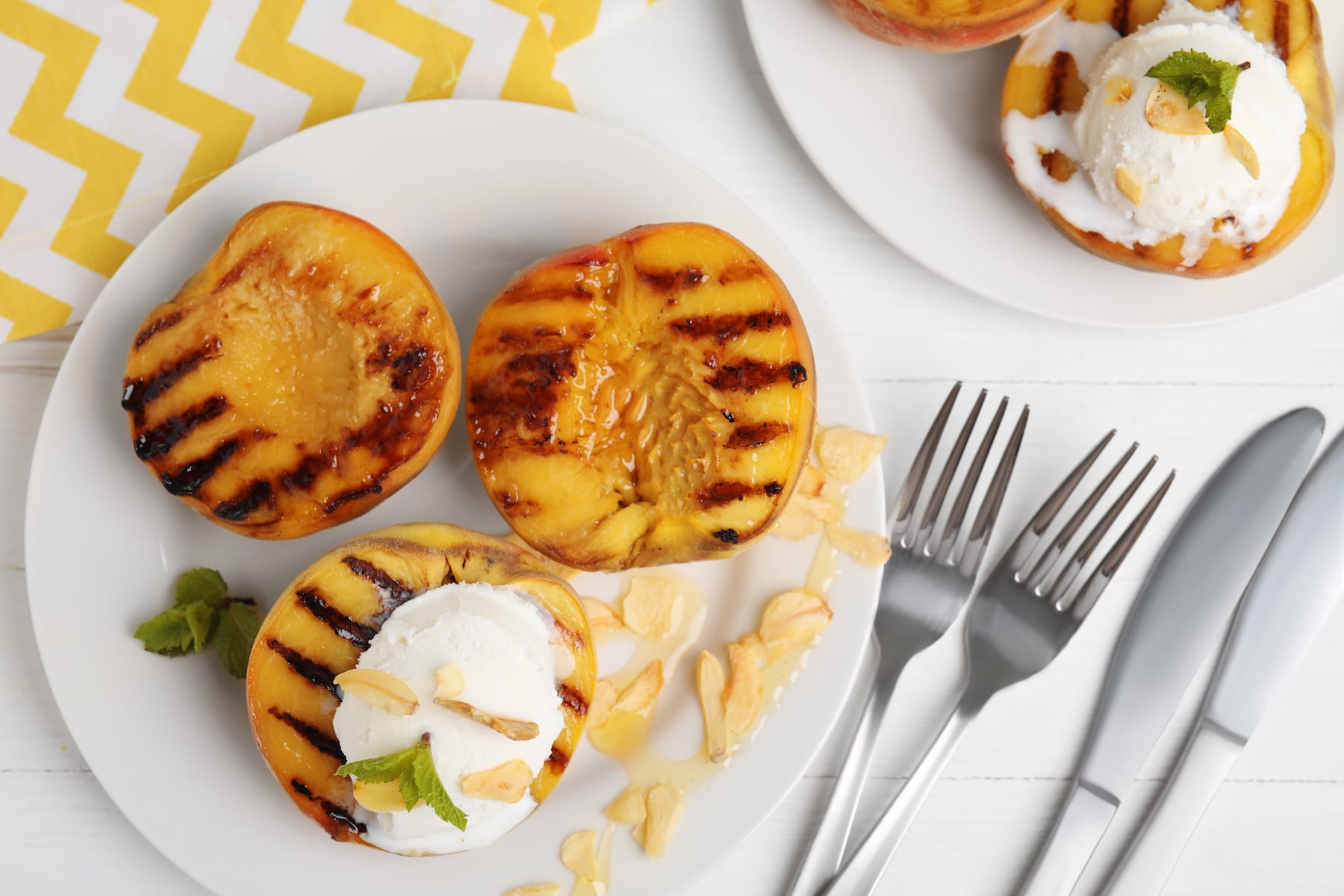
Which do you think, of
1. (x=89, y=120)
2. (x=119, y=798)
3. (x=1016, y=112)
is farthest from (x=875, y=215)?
(x=119, y=798)

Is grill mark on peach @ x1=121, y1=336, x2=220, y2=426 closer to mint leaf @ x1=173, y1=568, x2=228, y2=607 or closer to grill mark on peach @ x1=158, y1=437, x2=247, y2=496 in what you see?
grill mark on peach @ x1=158, y1=437, x2=247, y2=496

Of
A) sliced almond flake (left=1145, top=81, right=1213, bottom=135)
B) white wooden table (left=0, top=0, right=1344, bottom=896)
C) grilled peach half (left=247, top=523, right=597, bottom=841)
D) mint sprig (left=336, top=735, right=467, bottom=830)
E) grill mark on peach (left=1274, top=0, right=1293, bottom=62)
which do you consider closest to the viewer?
mint sprig (left=336, top=735, right=467, bottom=830)

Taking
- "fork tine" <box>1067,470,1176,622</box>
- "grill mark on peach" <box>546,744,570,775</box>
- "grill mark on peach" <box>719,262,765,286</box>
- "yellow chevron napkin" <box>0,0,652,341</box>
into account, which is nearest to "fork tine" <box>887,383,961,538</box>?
"fork tine" <box>1067,470,1176,622</box>

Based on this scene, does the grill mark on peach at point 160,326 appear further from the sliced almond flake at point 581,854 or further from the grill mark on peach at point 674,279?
the sliced almond flake at point 581,854

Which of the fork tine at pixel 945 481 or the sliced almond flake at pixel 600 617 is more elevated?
the fork tine at pixel 945 481

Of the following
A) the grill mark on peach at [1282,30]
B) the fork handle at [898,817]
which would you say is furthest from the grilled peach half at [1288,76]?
the fork handle at [898,817]

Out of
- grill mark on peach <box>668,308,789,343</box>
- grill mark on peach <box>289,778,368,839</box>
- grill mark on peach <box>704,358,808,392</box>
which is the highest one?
grill mark on peach <box>668,308,789,343</box>
